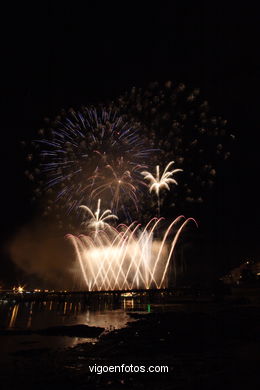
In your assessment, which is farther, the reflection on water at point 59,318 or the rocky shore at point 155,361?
the reflection on water at point 59,318

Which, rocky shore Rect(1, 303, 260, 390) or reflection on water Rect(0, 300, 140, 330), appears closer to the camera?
rocky shore Rect(1, 303, 260, 390)

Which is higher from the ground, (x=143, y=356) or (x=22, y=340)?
(x=22, y=340)

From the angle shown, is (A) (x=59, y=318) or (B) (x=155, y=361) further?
(A) (x=59, y=318)

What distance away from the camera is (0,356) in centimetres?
1722

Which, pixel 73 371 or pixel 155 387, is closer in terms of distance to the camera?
pixel 155 387

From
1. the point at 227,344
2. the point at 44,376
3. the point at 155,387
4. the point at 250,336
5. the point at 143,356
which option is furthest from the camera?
the point at 250,336

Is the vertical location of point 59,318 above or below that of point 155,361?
above

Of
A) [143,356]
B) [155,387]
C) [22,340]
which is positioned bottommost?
[155,387]

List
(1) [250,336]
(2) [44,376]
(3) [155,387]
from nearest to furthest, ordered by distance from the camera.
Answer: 1. (3) [155,387]
2. (2) [44,376]
3. (1) [250,336]

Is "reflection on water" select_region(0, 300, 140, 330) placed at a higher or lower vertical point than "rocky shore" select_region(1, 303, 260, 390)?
higher

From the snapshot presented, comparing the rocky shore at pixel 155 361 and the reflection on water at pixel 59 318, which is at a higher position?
the reflection on water at pixel 59 318

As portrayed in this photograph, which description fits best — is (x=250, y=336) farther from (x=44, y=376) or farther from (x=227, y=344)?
(x=44, y=376)

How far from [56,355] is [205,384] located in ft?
27.6

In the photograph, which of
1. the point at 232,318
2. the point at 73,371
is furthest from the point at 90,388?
the point at 232,318
